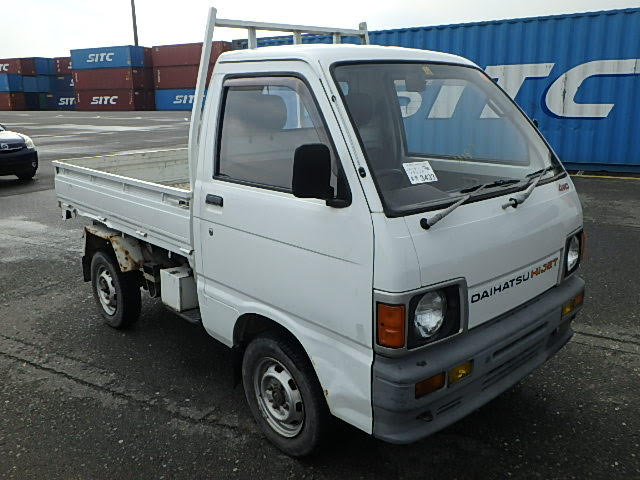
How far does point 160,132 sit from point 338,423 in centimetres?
2532

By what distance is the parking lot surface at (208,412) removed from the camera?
2.94 meters

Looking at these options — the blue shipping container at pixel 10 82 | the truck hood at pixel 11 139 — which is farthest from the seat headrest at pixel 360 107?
the blue shipping container at pixel 10 82

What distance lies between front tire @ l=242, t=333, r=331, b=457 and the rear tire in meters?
1.77

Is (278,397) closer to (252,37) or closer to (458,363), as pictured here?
(458,363)

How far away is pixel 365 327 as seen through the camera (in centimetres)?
237

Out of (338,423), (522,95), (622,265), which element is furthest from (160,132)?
(338,423)

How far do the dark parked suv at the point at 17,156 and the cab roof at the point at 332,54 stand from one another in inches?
423

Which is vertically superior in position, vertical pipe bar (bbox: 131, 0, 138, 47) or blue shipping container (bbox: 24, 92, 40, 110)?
vertical pipe bar (bbox: 131, 0, 138, 47)

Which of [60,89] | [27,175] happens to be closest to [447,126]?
[27,175]

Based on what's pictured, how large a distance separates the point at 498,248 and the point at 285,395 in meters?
1.34

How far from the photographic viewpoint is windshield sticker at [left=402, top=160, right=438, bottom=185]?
266 centimetres

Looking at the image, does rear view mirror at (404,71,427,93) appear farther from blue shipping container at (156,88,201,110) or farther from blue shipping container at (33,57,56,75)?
blue shipping container at (33,57,56,75)

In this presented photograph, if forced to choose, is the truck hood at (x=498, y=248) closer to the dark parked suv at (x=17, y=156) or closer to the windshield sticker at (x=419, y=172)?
the windshield sticker at (x=419, y=172)

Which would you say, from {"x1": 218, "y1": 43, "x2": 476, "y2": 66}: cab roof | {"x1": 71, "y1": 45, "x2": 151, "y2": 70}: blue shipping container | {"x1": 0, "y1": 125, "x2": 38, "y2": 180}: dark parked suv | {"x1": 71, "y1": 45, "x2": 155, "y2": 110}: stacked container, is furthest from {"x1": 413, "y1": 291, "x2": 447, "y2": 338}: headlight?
{"x1": 71, "y1": 45, "x2": 151, "y2": 70}: blue shipping container
